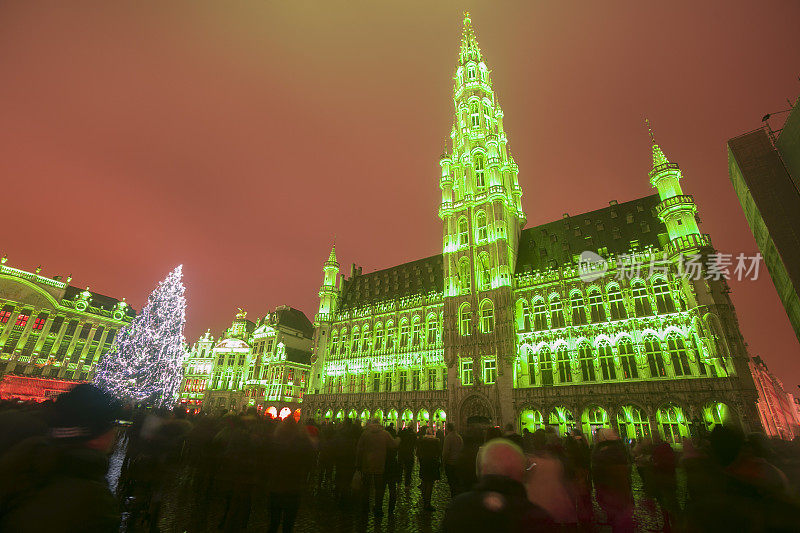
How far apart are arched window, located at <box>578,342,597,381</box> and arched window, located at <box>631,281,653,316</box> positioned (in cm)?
458

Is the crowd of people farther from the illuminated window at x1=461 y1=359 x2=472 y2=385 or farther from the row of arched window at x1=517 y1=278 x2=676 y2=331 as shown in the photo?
the row of arched window at x1=517 y1=278 x2=676 y2=331

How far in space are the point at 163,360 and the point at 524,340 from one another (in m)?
35.1

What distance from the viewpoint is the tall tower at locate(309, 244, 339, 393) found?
4275 cm

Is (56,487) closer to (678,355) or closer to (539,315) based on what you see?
(678,355)

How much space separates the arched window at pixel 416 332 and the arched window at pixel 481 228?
35.9 feet

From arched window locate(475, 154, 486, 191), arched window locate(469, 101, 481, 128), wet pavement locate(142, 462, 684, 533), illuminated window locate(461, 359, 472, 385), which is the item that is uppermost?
arched window locate(469, 101, 481, 128)

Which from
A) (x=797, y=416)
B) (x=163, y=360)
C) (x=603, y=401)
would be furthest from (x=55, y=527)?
(x=797, y=416)

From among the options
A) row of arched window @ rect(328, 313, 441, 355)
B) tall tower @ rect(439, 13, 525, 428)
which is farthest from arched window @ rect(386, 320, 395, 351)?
tall tower @ rect(439, 13, 525, 428)

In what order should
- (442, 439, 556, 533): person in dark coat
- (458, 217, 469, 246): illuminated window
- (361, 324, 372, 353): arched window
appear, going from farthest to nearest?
(361, 324, 372, 353): arched window → (458, 217, 469, 246): illuminated window → (442, 439, 556, 533): person in dark coat

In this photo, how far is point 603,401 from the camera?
84.5ft

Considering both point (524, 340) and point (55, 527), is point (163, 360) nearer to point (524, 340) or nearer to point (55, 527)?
point (524, 340)

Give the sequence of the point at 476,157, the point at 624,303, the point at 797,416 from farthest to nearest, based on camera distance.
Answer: the point at 797,416 → the point at 476,157 → the point at 624,303

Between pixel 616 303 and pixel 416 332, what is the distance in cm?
1900

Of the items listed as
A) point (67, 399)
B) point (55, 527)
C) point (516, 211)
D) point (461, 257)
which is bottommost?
point (55, 527)
